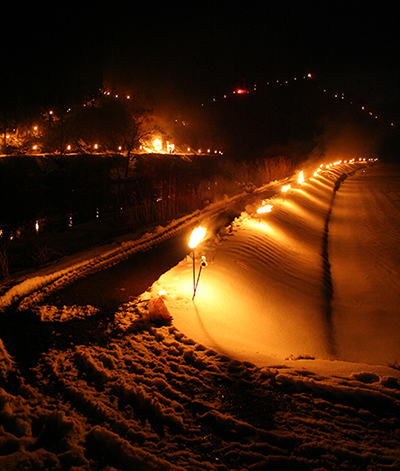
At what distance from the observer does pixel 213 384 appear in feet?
10.6

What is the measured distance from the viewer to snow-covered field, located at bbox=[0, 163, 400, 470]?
95.7 inches

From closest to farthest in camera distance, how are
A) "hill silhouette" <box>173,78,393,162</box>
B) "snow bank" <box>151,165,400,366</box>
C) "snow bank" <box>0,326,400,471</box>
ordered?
"snow bank" <box>0,326,400,471</box> → "snow bank" <box>151,165,400,366</box> → "hill silhouette" <box>173,78,393,162</box>

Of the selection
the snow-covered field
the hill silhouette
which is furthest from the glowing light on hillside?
the snow-covered field

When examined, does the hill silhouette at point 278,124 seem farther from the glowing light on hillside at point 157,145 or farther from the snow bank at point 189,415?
the snow bank at point 189,415

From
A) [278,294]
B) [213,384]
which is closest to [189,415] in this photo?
[213,384]

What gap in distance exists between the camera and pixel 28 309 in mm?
4613

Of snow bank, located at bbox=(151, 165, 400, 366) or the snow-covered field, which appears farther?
snow bank, located at bbox=(151, 165, 400, 366)

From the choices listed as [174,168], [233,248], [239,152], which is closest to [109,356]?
[233,248]

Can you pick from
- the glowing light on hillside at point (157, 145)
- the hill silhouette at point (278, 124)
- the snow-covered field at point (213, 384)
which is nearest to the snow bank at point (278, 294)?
the snow-covered field at point (213, 384)

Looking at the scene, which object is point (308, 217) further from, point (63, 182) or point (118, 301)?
point (63, 182)

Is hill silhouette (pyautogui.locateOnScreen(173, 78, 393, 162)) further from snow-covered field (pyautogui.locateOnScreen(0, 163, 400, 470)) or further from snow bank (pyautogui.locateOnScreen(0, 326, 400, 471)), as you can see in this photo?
snow bank (pyautogui.locateOnScreen(0, 326, 400, 471))

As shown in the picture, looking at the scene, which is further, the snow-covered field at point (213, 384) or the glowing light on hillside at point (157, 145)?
the glowing light on hillside at point (157, 145)

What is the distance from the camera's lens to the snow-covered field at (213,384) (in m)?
2.43

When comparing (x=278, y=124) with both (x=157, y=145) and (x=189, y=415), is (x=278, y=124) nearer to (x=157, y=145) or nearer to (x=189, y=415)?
(x=157, y=145)
